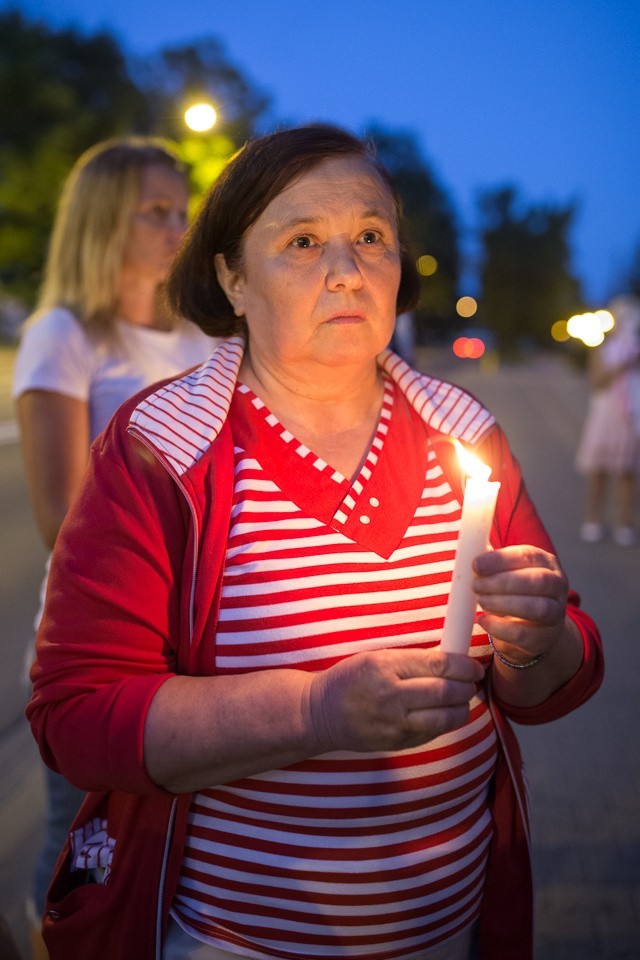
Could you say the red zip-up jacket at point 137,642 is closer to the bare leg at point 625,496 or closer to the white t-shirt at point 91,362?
the white t-shirt at point 91,362

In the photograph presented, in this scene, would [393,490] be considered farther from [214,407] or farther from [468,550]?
[468,550]

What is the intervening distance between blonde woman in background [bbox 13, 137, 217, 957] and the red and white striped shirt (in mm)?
812

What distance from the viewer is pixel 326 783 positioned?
1.54 meters

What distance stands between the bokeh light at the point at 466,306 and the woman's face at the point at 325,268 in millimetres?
76709

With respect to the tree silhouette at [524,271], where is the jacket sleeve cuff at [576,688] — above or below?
below

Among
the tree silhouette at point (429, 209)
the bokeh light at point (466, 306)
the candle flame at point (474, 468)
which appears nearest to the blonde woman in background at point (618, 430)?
the candle flame at point (474, 468)

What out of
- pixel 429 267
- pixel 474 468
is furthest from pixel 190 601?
pixel 429 267

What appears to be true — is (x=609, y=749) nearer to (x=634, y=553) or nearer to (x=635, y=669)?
(x=635, y=669)

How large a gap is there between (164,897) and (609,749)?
3.06m

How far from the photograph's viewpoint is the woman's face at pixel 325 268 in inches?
67.1

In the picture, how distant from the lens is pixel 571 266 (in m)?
87.8

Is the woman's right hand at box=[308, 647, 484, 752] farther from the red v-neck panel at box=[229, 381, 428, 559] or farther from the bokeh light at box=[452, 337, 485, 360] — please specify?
the bokeh light at box=[452, 337, 485, 360]

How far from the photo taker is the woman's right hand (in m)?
1.24

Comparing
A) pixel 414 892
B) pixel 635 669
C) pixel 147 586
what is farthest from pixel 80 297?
pixel 635 669
